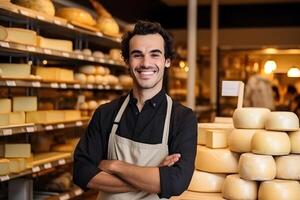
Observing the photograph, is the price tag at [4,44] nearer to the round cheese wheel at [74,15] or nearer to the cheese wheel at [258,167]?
the round cheese wheel at [74,15]

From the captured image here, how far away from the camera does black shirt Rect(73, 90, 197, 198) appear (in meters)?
1.92

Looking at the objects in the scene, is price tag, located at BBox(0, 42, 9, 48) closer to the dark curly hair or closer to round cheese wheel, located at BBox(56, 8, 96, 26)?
round cheese wheel, located at BBox(56, 8, 96, 26)

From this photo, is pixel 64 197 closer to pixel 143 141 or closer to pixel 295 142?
pixel 295 142

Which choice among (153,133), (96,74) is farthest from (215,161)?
(96,74)

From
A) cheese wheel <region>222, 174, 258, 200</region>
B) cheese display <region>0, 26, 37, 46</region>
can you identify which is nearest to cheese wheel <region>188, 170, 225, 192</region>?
cheese wheel <region>222, 174, 258, 200</region>

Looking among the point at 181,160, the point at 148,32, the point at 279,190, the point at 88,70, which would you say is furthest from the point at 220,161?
the point at 88,70

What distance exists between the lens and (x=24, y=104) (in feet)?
14.1

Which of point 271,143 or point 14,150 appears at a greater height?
point 271,143

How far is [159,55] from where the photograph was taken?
2.02 metres

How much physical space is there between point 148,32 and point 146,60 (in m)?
0.14

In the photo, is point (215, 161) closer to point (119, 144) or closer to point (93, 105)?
point (119, 144)

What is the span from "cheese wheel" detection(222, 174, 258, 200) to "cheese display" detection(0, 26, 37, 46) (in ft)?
7.40

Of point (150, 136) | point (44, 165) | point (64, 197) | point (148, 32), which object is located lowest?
point (64, 197)

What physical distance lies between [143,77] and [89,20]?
361cm
